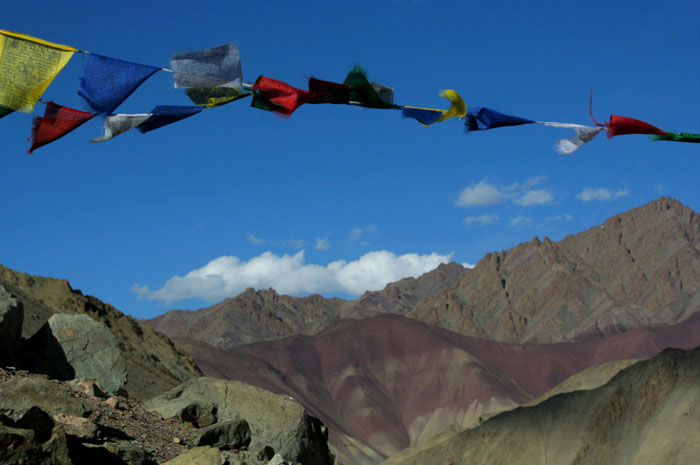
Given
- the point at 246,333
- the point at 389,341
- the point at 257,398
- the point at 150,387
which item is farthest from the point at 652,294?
the point at 257,398

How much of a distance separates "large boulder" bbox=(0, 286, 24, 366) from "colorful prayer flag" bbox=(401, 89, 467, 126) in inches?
345

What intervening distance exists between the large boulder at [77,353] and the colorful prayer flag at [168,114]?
8.62 meters

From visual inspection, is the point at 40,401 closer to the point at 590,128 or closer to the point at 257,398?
the point at 257,398

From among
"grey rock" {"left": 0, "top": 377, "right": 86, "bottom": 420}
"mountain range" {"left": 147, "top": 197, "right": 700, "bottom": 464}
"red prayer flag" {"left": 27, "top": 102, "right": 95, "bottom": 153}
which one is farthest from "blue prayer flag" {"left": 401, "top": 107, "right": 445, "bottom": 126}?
"mountain range" {"left": 147, "top": 197, "right": 700, "bottom": 464}

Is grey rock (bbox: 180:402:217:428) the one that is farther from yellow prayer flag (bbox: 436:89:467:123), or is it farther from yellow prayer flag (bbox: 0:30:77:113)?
yellow prayer flag (bbox: 436:89:467:123)

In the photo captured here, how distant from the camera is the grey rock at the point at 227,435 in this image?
11500mm

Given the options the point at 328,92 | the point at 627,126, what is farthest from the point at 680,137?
the point at 328,92

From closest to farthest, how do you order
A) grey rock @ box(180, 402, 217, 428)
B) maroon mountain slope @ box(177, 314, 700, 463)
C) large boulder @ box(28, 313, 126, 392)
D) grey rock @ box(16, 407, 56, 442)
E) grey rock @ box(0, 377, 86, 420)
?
grey rock @ box(16, 407, 56, 442), grey rock @ box(0, 377, 86, 420), grey rock @ box(180, 402, 217, 428), large boulder @ box(28, 313, 126, 392), maroon mountain slope @ box(177, 314, 700, 463)

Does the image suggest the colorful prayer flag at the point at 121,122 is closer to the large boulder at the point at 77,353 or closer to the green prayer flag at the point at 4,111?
the green prayer flag at the point at 4,111

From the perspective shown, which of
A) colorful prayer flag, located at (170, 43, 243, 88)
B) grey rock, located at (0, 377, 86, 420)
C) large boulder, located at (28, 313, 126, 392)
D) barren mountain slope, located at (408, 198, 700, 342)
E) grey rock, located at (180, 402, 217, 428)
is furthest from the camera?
barren mountain slope, located at (408, 198, 700, 342)

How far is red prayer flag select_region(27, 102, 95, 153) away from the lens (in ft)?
23.7

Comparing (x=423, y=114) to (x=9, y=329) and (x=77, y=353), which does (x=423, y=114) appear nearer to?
(x=9, y=329)

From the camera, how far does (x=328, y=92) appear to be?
6.67 metres

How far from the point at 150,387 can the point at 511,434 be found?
34015mm
